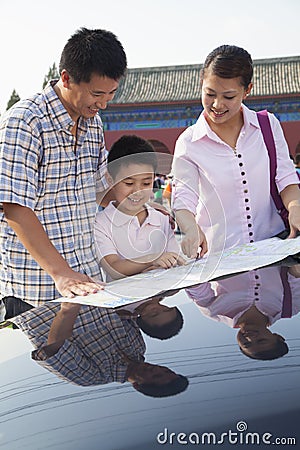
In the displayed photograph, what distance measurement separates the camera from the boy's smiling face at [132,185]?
1.61 metres

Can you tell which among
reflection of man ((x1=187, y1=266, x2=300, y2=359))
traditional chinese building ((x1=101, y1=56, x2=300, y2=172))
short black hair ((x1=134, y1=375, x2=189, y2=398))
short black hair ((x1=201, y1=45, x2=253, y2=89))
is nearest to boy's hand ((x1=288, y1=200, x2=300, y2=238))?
reflection of man ((x1=187, y1=266, x2=300, y2=359))

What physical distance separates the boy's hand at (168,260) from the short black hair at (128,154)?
243 mm

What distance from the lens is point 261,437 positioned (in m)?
0.56

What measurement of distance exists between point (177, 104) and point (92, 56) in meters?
16.1

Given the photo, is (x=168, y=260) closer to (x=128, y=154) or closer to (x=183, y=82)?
(x=128, y=154)

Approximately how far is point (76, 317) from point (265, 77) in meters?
18.3

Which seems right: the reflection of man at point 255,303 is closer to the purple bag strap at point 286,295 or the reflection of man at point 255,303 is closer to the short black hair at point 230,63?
the purple bag strap at point 286,295

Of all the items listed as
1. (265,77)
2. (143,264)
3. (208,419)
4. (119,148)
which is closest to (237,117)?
(119,148)

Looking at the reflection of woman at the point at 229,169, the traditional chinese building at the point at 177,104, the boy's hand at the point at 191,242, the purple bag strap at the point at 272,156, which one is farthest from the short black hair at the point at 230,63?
the traditional chinese building at the point at 177,104

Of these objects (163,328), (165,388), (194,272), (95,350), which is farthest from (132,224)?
(165,388)

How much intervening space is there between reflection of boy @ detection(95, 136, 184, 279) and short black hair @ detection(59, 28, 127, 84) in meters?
0.31

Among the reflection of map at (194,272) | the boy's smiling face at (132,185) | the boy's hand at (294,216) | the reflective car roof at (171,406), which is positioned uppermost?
the boy's smiling face at (132,185)

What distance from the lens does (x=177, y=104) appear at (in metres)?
17.2

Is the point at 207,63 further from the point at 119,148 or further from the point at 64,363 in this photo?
the point at 64,363
